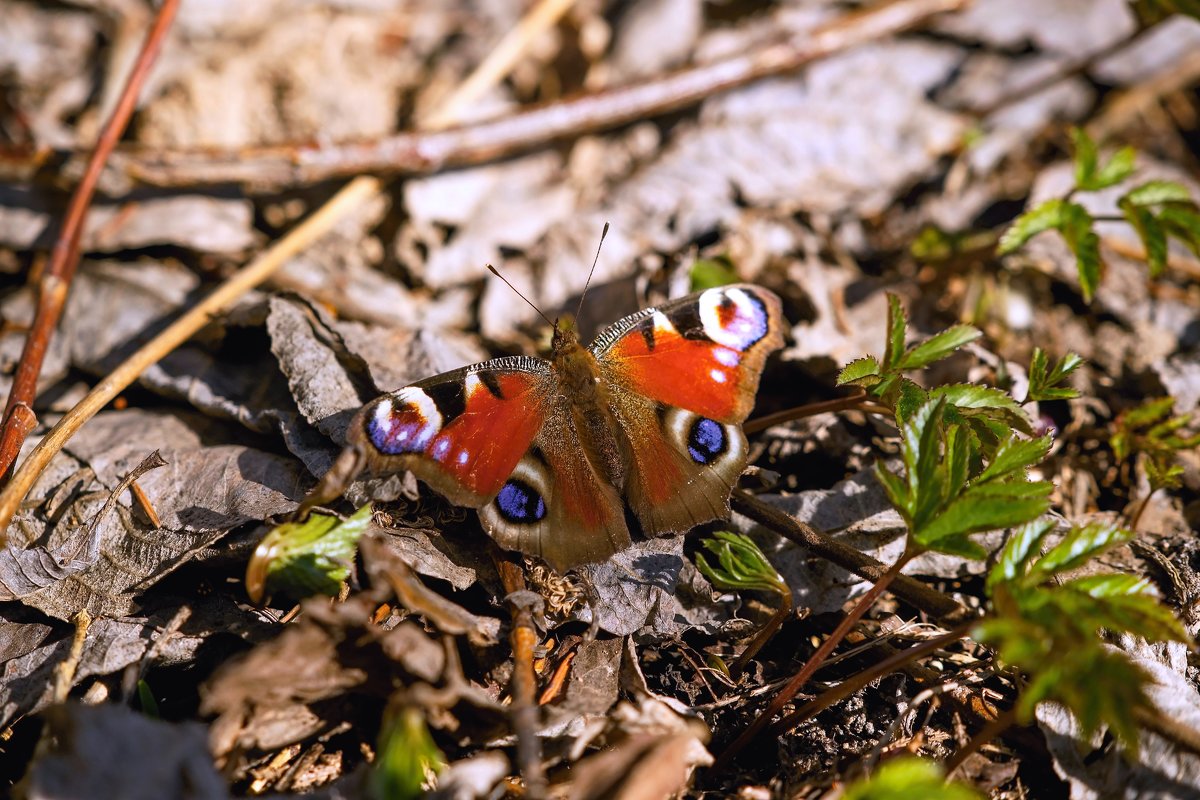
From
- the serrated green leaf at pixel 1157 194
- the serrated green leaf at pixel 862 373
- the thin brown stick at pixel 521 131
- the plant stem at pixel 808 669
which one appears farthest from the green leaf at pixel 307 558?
the serrated green leaf at pixel 1157 194

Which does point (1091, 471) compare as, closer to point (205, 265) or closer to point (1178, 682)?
point (1178, 682)

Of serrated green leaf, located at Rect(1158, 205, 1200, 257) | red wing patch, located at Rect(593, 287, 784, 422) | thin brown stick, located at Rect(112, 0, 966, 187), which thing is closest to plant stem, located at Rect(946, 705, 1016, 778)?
red wing patch, located at Rect(593, 287, 784, 422)

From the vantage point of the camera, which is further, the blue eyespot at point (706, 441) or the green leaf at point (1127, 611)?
the blue eyespot at point (706, 441)

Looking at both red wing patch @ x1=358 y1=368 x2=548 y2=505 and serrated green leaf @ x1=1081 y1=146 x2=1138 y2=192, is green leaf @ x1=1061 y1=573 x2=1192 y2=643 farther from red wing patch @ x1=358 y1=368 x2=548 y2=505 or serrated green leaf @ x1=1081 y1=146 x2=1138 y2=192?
serrated green leaf @ x1=1081 y1=146 x2=1138 y2=192

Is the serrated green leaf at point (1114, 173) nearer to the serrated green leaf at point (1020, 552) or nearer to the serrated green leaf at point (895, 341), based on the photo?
the serrated green leaf at point (895, 341)

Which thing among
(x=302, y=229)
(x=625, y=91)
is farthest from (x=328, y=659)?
(x=625, y=91)

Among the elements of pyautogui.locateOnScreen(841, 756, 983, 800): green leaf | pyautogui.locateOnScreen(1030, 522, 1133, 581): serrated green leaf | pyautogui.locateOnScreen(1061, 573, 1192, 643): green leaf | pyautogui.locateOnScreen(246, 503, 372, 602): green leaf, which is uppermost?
pyautogui.locateOnScreen(246, 503, 372, 602): green leaf
